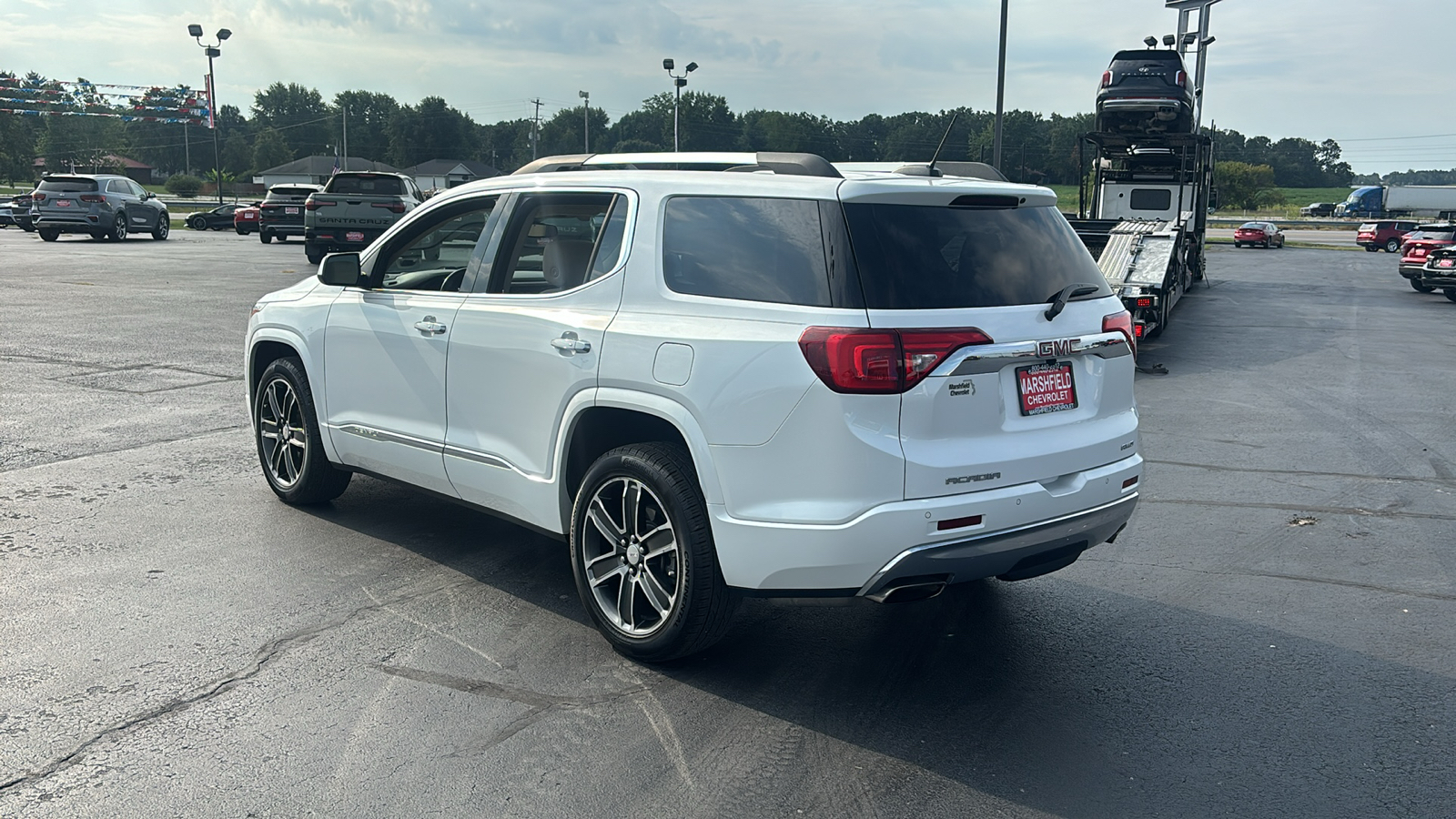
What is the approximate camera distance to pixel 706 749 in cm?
378

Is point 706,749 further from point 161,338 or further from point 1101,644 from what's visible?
point 161,338

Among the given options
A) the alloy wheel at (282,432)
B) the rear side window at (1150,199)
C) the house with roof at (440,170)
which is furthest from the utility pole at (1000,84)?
the house with roof at (440,170)

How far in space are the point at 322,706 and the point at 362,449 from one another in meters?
2.05

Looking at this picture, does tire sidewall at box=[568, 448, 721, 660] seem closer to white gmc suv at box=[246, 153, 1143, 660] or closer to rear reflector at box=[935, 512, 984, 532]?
white gmc suv at box=[246, 153, 1143, 660]

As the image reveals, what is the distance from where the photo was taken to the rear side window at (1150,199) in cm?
2336

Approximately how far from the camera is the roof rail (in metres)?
4.34

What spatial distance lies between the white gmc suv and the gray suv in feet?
102

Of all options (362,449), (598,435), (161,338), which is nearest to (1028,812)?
(598,435)

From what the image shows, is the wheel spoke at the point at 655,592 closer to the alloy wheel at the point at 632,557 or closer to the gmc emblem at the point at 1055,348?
the alloy wheel at the point at 632,557

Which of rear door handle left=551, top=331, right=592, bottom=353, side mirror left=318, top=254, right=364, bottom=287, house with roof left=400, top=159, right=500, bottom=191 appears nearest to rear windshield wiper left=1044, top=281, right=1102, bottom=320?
rear door handle left=551, top=331, right=592, bottom=353

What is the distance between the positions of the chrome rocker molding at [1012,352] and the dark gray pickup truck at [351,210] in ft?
67.0

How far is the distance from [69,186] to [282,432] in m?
29.9

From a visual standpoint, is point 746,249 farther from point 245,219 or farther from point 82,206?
point 245,219

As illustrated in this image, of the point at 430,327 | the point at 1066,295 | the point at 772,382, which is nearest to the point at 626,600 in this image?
the point at 772,382
